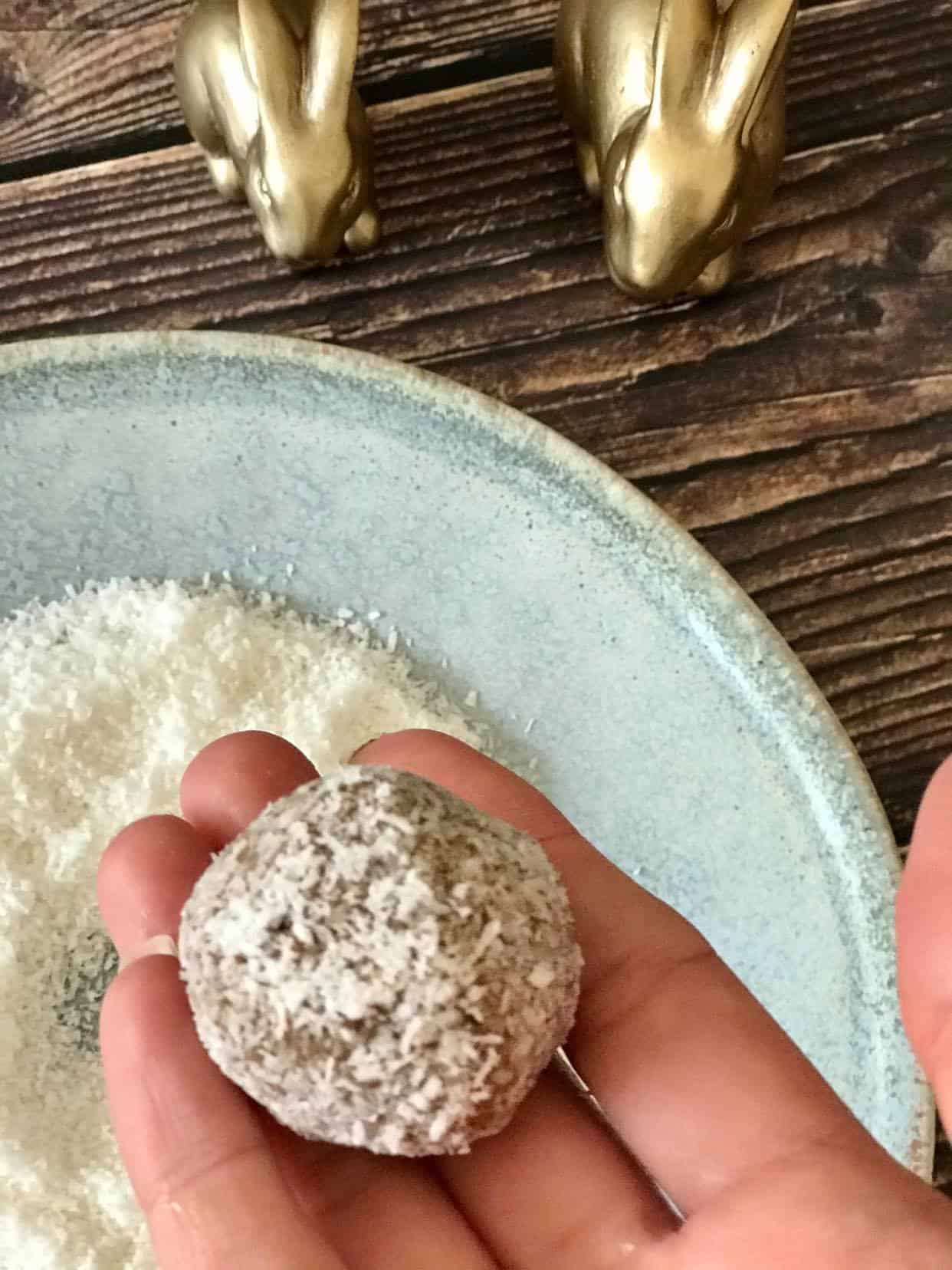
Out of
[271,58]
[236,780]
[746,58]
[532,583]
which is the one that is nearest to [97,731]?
[236,780]

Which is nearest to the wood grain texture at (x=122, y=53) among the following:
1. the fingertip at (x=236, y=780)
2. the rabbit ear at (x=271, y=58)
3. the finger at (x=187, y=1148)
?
the rabbit ear at (x=271, y=58)

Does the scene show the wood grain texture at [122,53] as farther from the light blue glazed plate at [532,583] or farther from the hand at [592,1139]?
the hand at [592,1139]

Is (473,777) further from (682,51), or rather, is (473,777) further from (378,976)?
(682,51)

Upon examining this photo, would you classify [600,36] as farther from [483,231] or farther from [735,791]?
[735,791]

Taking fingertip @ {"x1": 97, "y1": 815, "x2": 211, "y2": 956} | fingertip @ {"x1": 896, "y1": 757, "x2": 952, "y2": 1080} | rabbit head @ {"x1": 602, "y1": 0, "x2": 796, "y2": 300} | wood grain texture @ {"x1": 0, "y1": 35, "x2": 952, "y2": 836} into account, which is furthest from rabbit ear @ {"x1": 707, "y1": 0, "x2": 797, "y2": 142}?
fingertip @ {"x1": 97, "y1": 815, "x2": 211, "y2": 956}

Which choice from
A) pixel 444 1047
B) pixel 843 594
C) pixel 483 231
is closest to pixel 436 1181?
pixel 444 1047
